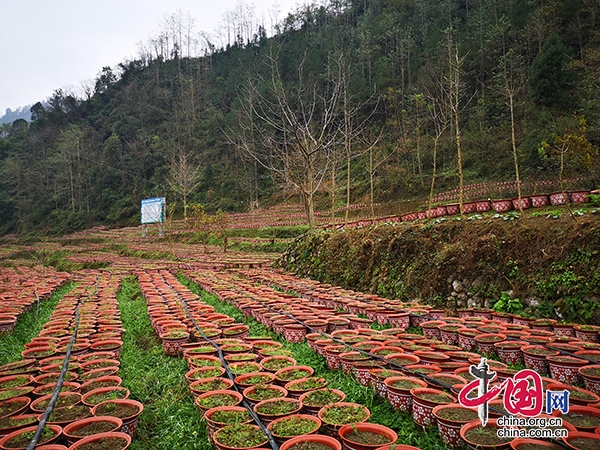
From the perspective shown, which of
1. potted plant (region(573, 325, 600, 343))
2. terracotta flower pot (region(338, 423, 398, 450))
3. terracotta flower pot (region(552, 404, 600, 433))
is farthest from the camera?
potted plant (region(573, 325, 600, 343))

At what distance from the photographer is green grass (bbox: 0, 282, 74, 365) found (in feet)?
19.1

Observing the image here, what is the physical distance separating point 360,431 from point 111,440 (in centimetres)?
182

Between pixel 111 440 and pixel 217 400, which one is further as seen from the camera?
pixel 217 400

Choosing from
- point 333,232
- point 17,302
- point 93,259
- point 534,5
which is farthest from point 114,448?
point 534,5

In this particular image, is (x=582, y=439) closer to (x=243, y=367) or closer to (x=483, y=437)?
(x=483, y=437)

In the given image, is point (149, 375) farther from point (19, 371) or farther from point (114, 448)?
point (114, 448)

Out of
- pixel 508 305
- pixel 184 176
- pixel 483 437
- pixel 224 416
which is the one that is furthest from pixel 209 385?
pixel 184 176

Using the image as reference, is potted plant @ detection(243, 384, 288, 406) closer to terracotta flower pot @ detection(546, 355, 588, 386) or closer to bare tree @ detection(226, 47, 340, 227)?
terracotta flower pot @ detection(546, 355, 588, 386)

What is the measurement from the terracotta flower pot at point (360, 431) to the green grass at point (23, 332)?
5.12 meters

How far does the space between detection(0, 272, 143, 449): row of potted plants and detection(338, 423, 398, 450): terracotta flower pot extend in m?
1.56

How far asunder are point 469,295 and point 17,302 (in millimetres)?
9334

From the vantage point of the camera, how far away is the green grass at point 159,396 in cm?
324

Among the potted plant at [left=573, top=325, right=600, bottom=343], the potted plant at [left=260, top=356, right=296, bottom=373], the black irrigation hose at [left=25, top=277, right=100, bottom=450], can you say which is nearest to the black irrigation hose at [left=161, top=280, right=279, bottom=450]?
the potted plant at [left=260, top=356, right=296, bottom=373]

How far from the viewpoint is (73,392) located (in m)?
3.78
